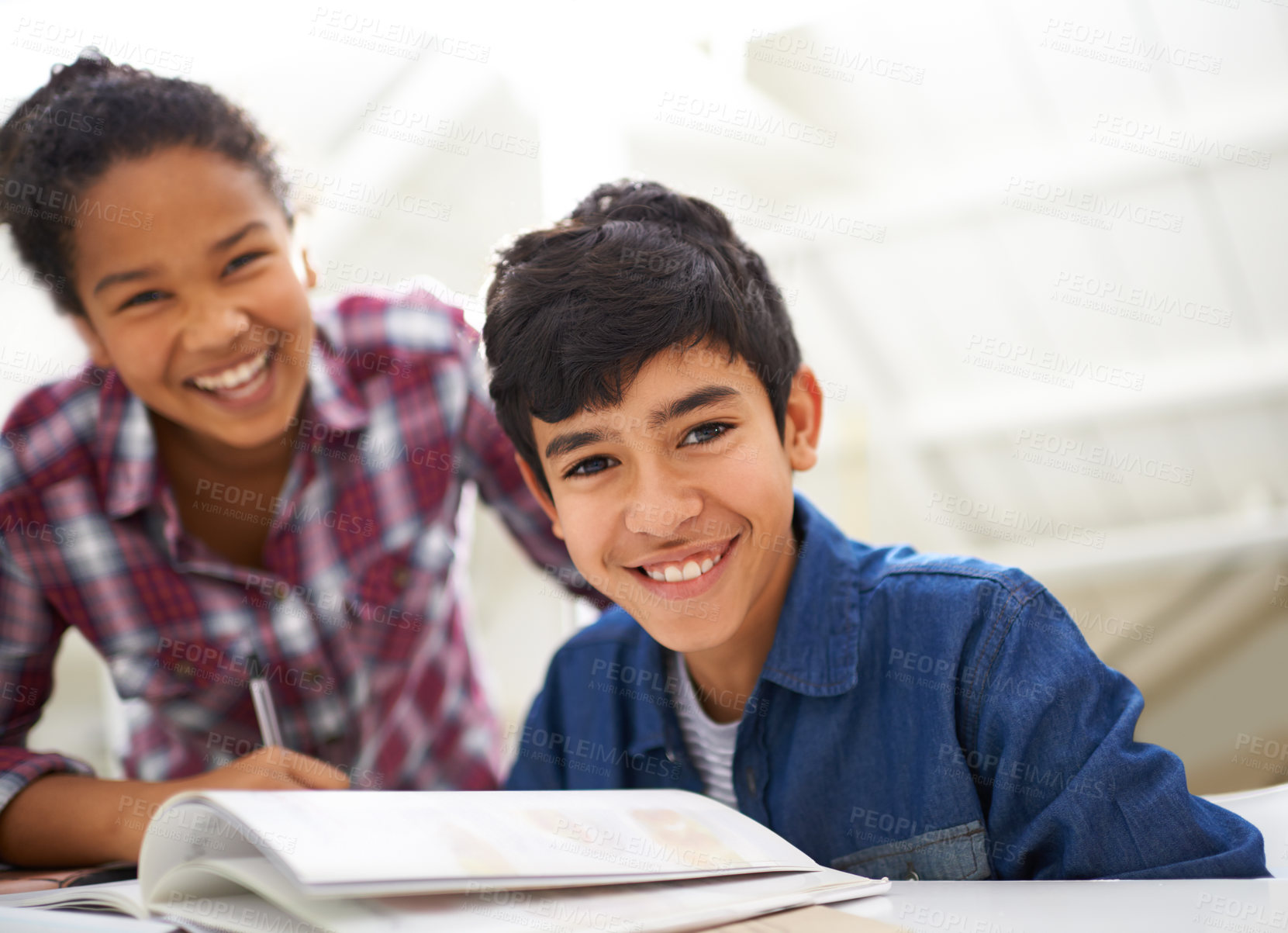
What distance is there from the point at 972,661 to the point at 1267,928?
12.8 inches

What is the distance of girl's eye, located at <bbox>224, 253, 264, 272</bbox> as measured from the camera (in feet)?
4.13

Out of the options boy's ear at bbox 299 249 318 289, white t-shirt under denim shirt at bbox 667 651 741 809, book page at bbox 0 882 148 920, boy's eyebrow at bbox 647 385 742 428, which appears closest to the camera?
book page at bbox 0 882 148 920

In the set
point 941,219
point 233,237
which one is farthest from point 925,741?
point 941,219

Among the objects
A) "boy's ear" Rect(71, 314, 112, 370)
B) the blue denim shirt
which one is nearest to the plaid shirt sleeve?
"boy's ear" Rect(71, 314, 112, 370)

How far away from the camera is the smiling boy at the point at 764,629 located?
86 cm

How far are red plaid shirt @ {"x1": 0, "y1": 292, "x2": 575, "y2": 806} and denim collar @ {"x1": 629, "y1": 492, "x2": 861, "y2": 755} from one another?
0.41 meters

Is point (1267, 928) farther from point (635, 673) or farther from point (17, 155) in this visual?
point (17, 155)

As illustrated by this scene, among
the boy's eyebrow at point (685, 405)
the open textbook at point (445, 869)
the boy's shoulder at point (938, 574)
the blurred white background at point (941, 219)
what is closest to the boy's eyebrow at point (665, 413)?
the boy's eyebrow at point (685, 405)

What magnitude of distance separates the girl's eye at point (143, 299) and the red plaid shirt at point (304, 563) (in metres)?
0.20

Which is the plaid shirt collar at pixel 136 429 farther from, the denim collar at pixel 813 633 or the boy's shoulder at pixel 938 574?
the boy's shoulder at pixel 938 574

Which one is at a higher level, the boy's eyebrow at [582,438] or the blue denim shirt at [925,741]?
the boy's eyebrow at [582,438]

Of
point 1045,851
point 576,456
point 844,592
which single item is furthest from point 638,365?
point 1045,851

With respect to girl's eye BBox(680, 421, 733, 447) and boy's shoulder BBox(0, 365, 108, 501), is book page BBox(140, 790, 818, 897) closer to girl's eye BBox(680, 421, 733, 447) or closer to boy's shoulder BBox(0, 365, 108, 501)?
girl's eye BBox(680, 421, 733, 447)

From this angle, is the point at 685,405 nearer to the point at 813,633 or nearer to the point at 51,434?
the point at 813,633
